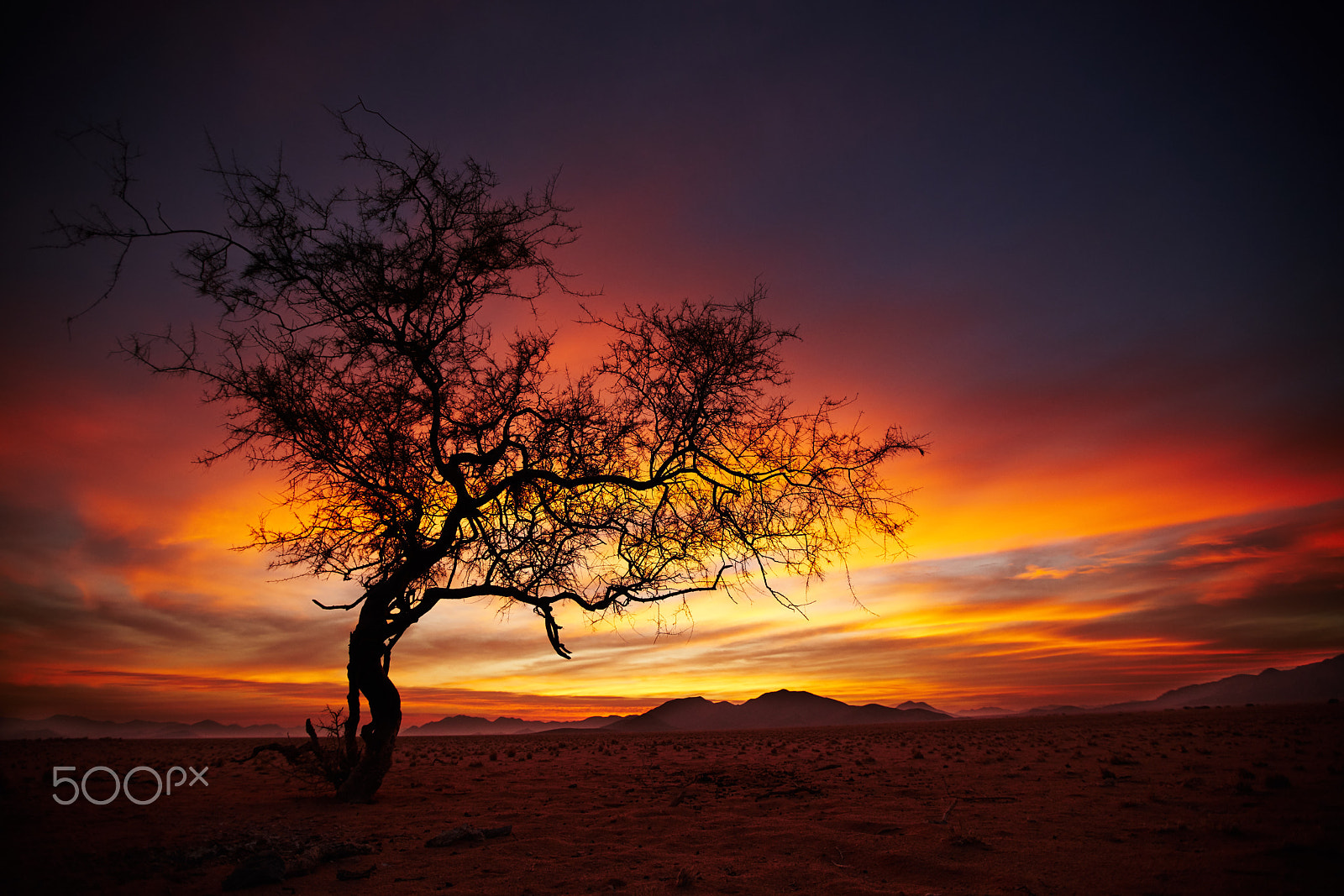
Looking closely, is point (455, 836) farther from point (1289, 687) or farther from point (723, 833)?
point (1289, 687)

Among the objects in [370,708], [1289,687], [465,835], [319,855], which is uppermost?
[370,708]

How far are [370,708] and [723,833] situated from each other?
224 inches

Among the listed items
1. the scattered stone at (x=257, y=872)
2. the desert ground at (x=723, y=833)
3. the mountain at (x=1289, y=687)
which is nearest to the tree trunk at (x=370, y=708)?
the desert ground at (x=723, y=833)

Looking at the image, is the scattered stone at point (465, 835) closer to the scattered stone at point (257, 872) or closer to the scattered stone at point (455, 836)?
the scattered stone at point (455, 836)

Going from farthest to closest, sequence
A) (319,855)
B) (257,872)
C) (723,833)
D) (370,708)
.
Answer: (370,708)
(723,833)
(319,855)
(257,872)

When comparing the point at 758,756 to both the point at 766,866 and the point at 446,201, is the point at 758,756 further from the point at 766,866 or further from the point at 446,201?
the point at 446,201

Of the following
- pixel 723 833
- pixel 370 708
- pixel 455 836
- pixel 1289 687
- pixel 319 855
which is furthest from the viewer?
pixel 1289 687

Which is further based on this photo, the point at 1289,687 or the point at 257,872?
the point at 1289,687

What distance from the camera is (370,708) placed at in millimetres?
9516

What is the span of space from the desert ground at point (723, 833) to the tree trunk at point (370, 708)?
503mm

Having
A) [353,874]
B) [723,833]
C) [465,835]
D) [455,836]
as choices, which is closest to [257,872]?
[353,874]

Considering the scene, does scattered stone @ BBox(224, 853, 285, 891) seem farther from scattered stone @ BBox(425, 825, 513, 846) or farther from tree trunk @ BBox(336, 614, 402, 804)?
tree trunk @ BBox(336, 614, 402, 804)

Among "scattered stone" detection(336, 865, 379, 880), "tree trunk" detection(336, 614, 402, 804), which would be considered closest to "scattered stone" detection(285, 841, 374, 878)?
"scattered stone" detection(336, 865, 379, 880)

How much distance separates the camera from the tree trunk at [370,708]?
9320 millimetres
